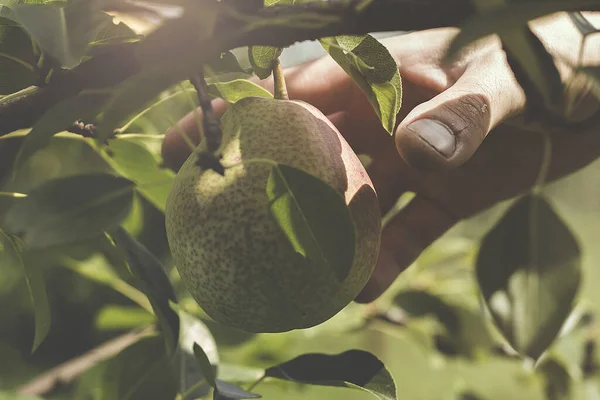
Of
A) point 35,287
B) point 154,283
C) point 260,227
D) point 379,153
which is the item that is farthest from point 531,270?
point 379,153

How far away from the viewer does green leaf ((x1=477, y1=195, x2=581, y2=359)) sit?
61 centimetres

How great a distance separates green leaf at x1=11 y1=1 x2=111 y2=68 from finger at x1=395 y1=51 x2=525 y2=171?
0.31 m

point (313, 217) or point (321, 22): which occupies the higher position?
point (321, 22)

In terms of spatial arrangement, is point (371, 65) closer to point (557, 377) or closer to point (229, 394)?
point (229, 394)

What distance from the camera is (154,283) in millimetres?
646

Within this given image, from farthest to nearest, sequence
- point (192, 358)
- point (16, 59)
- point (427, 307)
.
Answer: point (427, 307) < point (192, 358) < point (16, 59)

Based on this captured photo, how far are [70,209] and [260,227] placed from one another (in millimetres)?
154

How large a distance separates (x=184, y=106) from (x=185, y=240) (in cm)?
64

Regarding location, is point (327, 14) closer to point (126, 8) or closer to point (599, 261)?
point (126, 8)

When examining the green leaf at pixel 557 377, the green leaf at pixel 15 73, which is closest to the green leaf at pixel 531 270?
the green leaf at pixel 15 73

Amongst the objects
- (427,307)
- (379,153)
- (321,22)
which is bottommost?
(427,307)

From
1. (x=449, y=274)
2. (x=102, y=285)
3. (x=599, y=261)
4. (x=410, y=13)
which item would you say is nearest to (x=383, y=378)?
(x=410, y=13)

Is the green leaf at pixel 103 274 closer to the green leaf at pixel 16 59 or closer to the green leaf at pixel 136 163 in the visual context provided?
the green leaf at pixel 136 163

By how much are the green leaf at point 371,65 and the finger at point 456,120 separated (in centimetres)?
4
